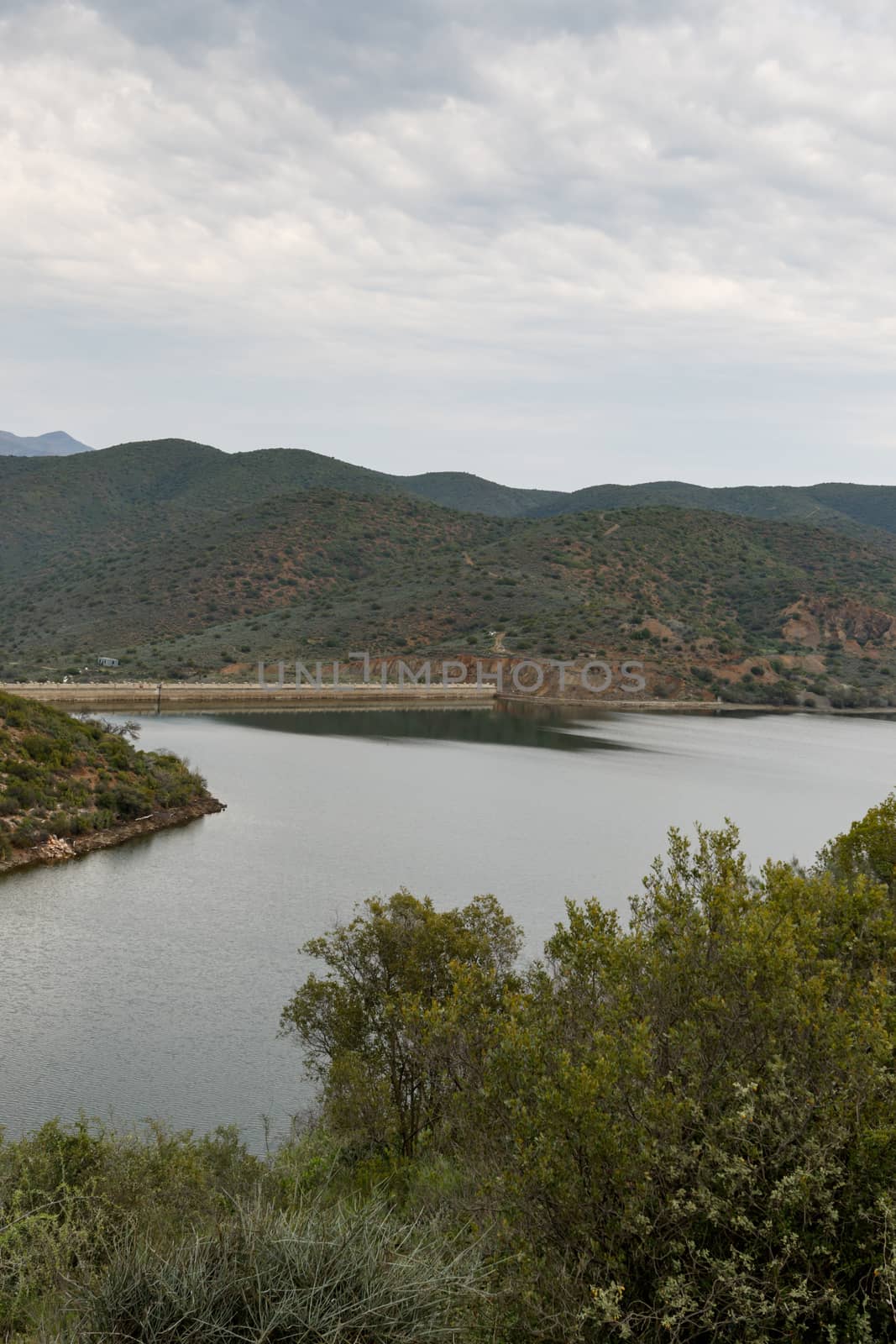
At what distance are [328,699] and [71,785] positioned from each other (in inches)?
1665

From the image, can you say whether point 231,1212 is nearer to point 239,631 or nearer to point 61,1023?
point 61,1023

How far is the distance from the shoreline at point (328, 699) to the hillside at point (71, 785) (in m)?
24.1

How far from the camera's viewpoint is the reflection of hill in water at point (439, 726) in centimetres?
6141

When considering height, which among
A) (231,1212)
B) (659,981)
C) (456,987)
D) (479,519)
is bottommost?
(231,1212)

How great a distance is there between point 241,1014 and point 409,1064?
5887mm

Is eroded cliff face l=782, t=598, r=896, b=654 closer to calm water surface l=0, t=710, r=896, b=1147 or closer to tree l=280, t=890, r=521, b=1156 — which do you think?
calm water surface l=0, t=710, r=896, b=1147

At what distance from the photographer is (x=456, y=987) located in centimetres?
1142

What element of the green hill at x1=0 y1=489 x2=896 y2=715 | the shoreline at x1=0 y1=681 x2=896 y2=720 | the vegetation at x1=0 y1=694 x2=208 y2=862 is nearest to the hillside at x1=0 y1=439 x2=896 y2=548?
the green hill at x1=0 y1=489 x2=896 y2=715

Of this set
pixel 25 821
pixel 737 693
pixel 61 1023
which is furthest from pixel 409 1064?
pixel 737 693

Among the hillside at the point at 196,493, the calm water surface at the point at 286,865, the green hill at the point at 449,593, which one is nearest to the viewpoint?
the calm water surface at the point at 286,865

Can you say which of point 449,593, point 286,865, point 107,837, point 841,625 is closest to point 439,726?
point 449,593

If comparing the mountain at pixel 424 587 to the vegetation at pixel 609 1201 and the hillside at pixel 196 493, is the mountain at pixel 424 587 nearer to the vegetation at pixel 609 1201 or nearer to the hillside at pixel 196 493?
the hillside at pixel 196 493

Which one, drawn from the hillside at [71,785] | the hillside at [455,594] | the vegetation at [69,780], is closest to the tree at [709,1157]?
the hillside at [71,785]

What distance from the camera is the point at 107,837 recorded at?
108 ft
